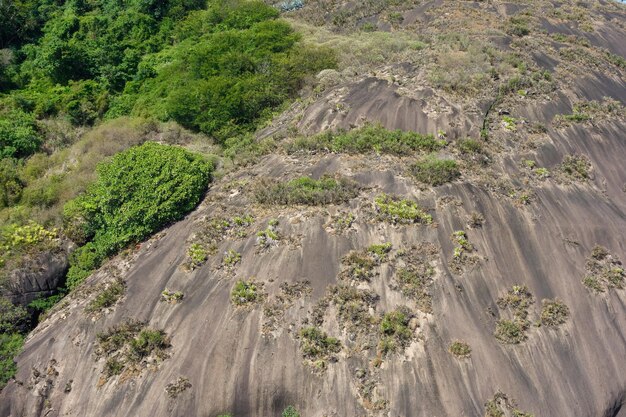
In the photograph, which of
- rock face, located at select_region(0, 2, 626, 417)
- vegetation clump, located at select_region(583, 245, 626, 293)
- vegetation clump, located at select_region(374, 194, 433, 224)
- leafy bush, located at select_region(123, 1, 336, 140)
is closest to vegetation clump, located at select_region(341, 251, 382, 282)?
rock face, located at select_region(0, 2, 626, 417)

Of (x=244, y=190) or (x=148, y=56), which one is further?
(x=148, y=56)

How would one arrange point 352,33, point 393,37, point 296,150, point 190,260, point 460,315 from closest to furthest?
point 460,315 → point 190,260 → point 296,150 → point 393,37 → point 352,33

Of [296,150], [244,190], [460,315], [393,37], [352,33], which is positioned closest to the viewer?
[460,315]

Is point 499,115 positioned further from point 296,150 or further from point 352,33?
point 352,33

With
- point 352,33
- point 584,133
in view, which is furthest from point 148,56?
point 584,133

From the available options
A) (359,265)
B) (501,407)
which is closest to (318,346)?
(359,265)
